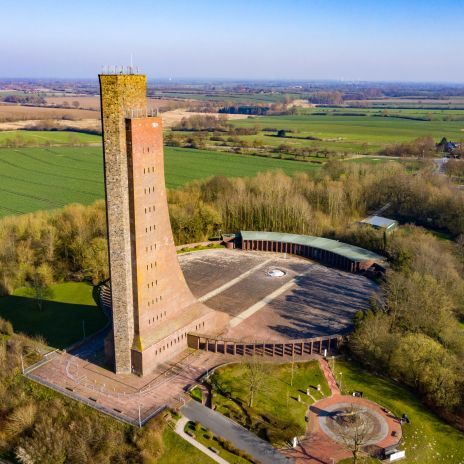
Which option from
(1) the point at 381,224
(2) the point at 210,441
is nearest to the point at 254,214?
(1) the point at 381,224

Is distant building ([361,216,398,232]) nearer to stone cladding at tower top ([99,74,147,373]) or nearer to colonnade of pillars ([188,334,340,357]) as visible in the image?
colonnade of pillars ([188,334,340,357])

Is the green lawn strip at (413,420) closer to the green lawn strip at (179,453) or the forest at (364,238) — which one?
the forest at (364,238)

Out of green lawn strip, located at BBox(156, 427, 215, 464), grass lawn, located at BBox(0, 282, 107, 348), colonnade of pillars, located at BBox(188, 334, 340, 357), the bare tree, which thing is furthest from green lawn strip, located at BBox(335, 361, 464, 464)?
grass lawn, located at BBox(0, 282, 107, 348)

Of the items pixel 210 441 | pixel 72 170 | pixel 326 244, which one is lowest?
pixel 210 441

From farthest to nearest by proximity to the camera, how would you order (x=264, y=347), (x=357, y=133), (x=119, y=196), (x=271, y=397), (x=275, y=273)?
1. (x=357, y=133)
2. (x=275, y=273)
3. (x=264, y=347)
4. (x=271, y=397)
5. (x=119, y=196)

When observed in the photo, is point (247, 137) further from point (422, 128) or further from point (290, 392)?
point (290, 392)

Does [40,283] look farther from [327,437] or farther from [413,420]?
[413,420]
